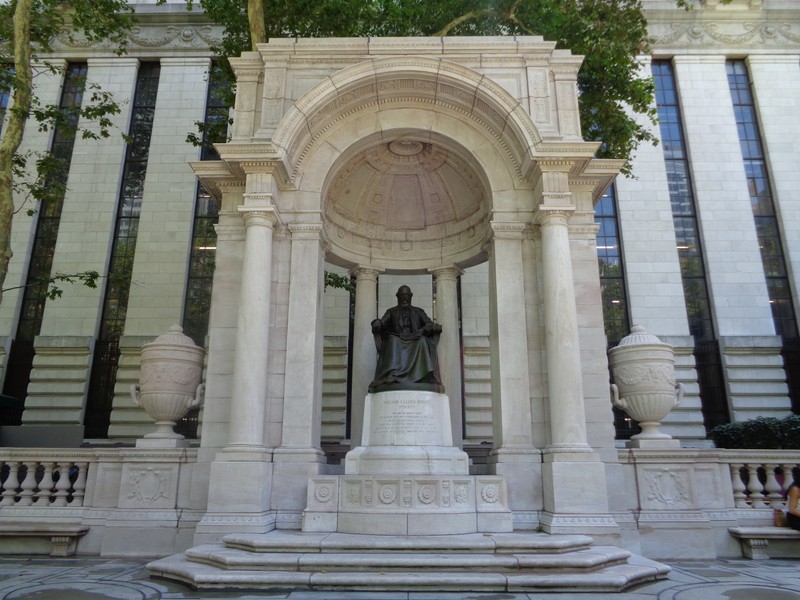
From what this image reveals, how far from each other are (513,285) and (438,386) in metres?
2.42

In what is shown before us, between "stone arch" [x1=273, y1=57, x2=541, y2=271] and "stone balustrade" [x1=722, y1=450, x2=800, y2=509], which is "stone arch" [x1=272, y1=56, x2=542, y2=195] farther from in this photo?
"stone balustrade" [x1=722, y1=450, x2=800, y2=509]

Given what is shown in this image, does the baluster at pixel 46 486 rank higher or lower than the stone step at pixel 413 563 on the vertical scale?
higher

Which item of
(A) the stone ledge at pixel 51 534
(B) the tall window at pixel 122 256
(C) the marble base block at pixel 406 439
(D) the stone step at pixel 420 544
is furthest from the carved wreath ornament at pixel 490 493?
(B) the tall window at pixel 122 256

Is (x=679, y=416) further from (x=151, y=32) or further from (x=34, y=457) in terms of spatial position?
(x=151, y=32)

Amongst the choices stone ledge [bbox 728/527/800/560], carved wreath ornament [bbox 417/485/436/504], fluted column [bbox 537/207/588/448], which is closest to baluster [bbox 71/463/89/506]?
carved wreath ornament [bbox 417/485/436/504]

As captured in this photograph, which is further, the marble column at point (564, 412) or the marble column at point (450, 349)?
the marble column at point (450, 349)

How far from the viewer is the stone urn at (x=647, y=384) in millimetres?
9961

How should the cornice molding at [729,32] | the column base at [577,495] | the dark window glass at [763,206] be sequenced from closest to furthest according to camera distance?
the column base at [577,495] → the dark window glass at [763,206] → the cornice molding at [729,32]

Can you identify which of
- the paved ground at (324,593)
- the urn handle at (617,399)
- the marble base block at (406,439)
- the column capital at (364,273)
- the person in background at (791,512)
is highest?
the column capital at (364,273)

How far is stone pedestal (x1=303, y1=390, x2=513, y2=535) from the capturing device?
28.2 ft

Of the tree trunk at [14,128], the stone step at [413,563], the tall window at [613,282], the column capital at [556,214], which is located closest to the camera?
the stone step at [413,563]

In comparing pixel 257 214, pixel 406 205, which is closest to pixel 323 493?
pixel 257 214

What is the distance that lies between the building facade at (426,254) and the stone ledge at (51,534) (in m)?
0.29

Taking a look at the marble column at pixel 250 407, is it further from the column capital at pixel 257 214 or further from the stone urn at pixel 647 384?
the stone urn at pixel 647 384
